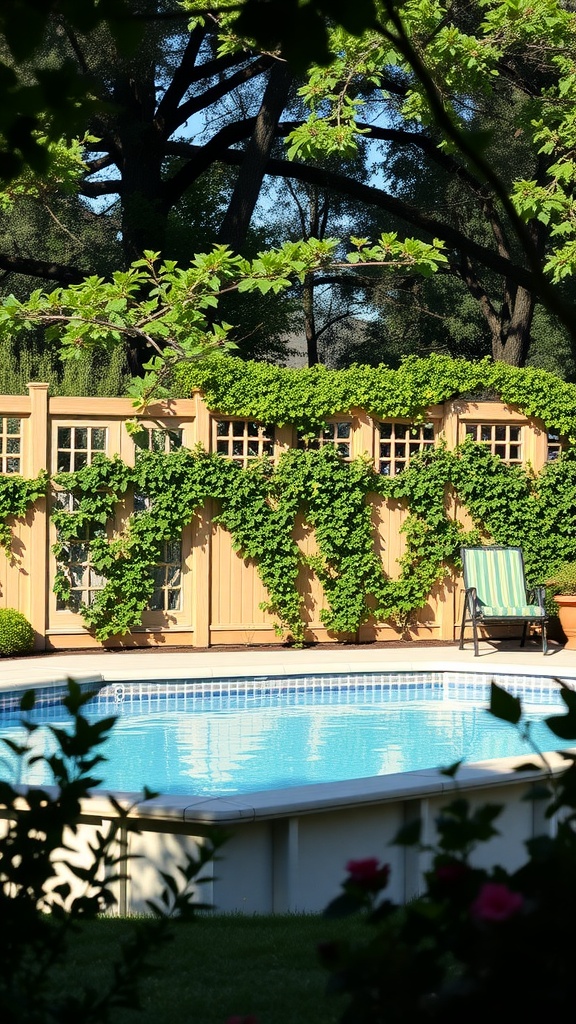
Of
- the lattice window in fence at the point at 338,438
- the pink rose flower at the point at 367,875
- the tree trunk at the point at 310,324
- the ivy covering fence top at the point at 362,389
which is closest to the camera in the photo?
the pink rose flower at the point at 367,875

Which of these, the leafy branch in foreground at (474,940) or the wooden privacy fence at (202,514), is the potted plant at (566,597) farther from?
the leafy branch in foreground at (474,940)

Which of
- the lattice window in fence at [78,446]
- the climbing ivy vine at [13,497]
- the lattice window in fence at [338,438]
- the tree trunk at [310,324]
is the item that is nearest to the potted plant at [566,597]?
the lattice window in fence at [338,438]

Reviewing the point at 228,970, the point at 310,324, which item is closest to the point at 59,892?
the point at 228,970

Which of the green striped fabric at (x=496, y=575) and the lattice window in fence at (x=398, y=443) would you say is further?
the lattice window in fence at (x=398, y=443)

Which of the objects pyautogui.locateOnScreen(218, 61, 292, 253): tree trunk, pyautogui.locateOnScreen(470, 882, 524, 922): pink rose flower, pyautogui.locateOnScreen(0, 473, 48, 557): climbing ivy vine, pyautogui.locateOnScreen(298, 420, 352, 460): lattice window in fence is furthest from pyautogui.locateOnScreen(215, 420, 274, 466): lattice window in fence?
pyautogui.locateOnScreen(470, 882, 524, 922): pink rose flower

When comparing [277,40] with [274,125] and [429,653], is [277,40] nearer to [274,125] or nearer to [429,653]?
[429,653]

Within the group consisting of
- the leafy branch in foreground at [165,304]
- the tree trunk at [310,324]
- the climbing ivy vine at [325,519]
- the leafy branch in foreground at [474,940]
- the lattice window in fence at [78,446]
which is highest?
the tree trunk at [310,324]

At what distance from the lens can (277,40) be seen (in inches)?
59.0

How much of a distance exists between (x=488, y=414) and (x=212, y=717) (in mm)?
Result: 4289

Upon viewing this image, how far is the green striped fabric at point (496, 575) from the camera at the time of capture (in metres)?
10.8

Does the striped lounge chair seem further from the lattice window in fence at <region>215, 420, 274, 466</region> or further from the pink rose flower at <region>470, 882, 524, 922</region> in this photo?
the pink rose flower at <region>470, 882, 524, 922</region>

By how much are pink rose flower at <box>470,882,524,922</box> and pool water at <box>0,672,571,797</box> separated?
572 centimetres

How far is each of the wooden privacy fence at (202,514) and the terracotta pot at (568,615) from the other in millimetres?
984

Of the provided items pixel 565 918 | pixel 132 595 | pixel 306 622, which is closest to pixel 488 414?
pixel 306 622
